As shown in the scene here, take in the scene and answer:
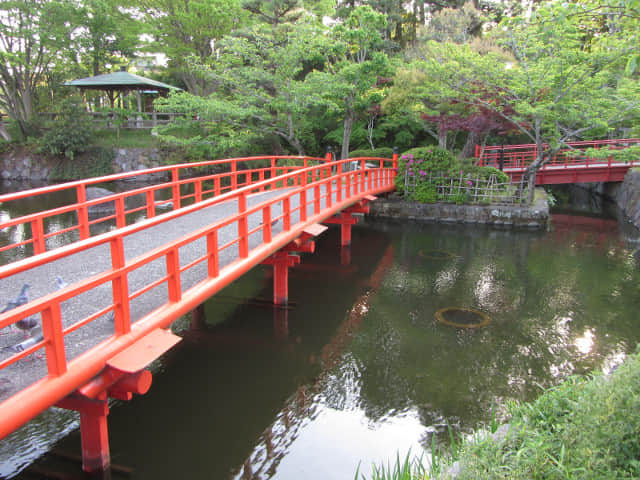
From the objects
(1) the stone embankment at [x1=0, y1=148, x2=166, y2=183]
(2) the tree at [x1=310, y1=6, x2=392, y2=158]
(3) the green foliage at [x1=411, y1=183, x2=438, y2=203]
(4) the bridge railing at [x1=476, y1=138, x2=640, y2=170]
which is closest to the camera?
(3) the green foliage at [x1=411, y1=183, x2=438, y2=203]

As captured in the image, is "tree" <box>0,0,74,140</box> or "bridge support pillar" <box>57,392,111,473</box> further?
"tree" <box>0,0,74,140</box>

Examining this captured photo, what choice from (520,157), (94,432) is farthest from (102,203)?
(520,157)

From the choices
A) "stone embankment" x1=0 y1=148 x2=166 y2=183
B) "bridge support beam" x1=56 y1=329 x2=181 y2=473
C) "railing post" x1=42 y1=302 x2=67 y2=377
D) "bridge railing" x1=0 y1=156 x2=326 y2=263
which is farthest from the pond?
"stone embankment" x1=0 y1=148 x2=166 y2=183

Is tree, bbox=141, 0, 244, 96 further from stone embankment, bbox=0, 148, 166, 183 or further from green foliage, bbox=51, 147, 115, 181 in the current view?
green foliage, bbox=51, 147, 115, 181

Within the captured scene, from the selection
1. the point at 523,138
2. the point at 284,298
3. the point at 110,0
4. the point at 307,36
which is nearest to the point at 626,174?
the point at 523,138

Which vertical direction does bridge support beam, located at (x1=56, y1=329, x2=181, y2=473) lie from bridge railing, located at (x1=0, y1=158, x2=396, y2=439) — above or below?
below

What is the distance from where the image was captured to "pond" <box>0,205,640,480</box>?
493 cm

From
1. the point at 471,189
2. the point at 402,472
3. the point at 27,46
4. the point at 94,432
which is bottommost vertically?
the point at 402,472

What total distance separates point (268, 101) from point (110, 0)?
1863 centimetres

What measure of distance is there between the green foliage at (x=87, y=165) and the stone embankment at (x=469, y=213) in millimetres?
18821

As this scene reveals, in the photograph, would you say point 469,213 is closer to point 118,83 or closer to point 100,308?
point 100,308

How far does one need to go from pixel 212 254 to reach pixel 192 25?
27049 mm

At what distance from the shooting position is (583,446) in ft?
9.05

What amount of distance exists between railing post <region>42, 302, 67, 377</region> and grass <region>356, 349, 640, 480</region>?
2.70 metres
